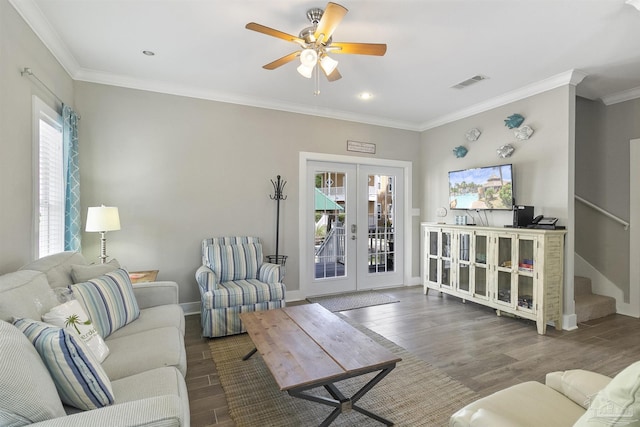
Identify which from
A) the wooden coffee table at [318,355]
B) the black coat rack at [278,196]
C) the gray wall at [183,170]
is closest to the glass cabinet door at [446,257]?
the gray wall at [183,170]

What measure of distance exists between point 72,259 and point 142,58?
200 cm

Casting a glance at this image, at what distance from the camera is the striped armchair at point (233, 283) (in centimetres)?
310

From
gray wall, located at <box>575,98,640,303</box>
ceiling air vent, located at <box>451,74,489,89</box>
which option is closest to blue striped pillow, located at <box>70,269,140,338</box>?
ceiling air vent, located at <box>451,74,489,89</box>

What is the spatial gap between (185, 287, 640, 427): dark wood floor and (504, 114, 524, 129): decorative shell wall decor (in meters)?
2.35

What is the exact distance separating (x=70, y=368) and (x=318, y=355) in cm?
120

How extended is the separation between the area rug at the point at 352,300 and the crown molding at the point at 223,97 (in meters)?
2.66

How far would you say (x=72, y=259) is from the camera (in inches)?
94.3

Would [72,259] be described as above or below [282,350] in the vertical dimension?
above

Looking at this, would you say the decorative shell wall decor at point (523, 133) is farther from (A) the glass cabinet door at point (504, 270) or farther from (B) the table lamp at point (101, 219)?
(B) the table lamp at point (101, 219)

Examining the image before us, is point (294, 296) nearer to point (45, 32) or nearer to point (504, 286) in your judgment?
point (504, 286)

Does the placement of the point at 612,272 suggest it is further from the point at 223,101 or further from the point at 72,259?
the point at 72,259

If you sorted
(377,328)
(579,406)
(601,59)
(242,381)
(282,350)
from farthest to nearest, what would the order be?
(377,328), (601,59), (242,381), (282,350), (579,406)

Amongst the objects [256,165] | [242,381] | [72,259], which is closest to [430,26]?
[256,165]

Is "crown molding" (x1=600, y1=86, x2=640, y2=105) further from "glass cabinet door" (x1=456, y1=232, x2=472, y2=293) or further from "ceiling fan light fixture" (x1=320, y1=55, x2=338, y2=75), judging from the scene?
"ceiling fan light fixture" (x1=320, y1=55, x2=338, y2=75)
